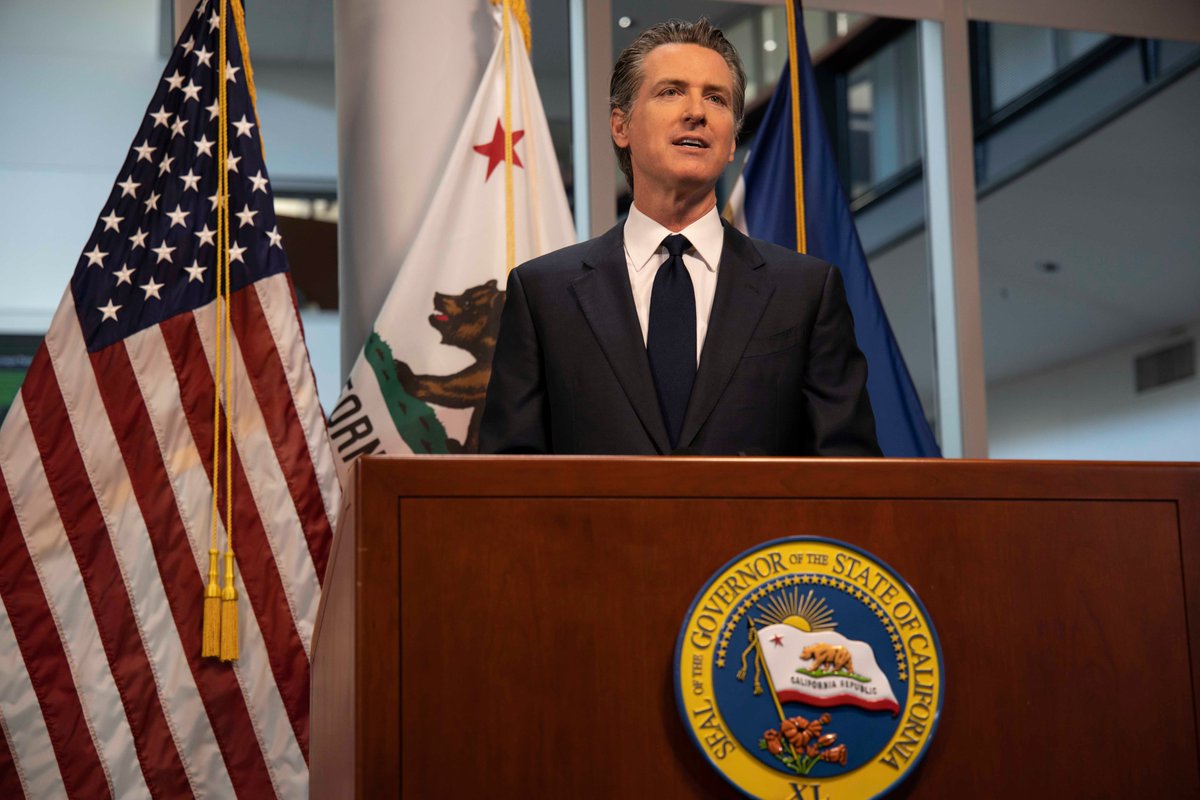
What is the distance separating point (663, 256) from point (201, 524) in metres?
1.34

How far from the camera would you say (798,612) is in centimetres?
122

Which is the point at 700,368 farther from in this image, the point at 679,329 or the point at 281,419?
the point at 281,419

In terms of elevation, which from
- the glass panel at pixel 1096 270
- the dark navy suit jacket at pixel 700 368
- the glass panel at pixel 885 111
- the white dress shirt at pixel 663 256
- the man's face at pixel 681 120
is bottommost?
the dark navy suit jacket at pixel 700 368

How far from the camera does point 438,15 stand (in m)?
3.45

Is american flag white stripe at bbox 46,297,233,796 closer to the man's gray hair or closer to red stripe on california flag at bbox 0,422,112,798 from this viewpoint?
red stripe on california flag at bbox 0,422,112,798

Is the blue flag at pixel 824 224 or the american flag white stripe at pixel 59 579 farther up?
the blue flag at pixel 824 224

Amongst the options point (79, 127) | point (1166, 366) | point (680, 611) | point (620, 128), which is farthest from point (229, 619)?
point (1166, 366)

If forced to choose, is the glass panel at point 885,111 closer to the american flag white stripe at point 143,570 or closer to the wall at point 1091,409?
the wall at point 1091,409

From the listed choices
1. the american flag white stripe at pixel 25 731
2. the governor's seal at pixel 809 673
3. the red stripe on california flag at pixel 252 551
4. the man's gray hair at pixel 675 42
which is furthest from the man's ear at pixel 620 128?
the american flag white stripe at pixel 25 731

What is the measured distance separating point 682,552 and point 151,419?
1994mm

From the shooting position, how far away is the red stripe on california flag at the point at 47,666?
9.07 ft

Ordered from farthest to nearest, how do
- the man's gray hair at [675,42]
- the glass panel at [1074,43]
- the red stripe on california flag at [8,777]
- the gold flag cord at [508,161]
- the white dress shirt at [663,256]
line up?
the glass panel at [1074,43], the gold flag cord at [508,161], the red stripe on california flag at [8,777], the man's gray hair at [675,42], the white dress shirt at [663,256]

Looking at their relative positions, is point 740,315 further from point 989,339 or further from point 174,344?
point 989,339

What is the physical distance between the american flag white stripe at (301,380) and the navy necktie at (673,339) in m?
1.24
